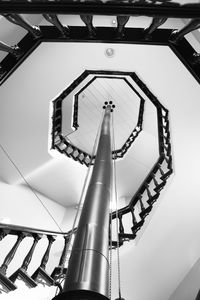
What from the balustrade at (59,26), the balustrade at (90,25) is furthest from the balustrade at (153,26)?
the balustrade at (59,26)

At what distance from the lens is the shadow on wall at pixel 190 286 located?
5.45 m

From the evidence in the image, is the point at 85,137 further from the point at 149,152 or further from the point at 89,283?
the point at 89,283

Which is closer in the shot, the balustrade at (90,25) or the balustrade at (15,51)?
the balustrade at (90,25)

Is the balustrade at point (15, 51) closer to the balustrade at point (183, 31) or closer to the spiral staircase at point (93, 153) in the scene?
the balustrade at point (183, 31)

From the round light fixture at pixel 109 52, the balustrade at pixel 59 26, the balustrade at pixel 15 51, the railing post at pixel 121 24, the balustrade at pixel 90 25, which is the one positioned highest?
the round light fixture at pixel 109 52

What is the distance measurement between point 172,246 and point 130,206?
186 cm

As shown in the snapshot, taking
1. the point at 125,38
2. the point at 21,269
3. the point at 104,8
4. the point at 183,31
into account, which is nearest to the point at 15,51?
the point at 125,38

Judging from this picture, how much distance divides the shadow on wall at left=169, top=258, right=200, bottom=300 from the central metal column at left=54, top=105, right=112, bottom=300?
13.2 feet

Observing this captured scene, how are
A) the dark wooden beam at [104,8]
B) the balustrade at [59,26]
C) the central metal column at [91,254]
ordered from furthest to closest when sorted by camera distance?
the balustrade at [59,26]
the dark wooden beam at [104,8]
the central metal column at [91,254]

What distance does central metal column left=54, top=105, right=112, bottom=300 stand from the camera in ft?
4.13

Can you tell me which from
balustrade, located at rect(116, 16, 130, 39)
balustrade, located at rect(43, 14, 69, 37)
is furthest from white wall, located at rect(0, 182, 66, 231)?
balustrade, located at rect(116, 16, 130, 39)

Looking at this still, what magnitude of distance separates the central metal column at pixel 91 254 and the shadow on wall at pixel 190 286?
4037 mm

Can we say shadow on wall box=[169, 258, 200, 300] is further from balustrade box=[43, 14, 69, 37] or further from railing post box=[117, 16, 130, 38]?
balustrade box=[43, 14, 69, 37]

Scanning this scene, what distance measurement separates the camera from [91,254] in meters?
1.53
